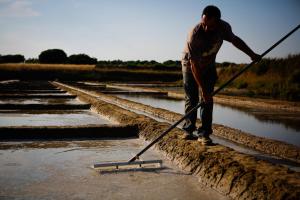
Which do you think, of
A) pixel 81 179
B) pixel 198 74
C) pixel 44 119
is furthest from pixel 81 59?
pixel 81 179

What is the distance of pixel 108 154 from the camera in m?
4.07

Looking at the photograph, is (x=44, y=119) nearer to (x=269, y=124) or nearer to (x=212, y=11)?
(x=269, y=124)

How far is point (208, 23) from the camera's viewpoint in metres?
3.30

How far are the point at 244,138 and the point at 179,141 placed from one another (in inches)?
45.2

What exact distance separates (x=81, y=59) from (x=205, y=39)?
58.5 metres

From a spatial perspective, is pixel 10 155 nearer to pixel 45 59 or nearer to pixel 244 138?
pixel 244 138

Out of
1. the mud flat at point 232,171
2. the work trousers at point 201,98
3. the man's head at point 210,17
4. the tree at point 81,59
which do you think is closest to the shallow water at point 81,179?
the mud flat at point 232,171

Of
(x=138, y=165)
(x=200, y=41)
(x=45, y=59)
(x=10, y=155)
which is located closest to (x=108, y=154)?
(x=138, y=165)

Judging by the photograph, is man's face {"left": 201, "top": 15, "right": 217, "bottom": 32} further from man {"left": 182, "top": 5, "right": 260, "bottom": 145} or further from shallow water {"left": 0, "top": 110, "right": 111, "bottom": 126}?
shallow water {"left": 0, "top": 110, "right": 111, "bottom": 126}

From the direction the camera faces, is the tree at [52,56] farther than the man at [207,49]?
Yes

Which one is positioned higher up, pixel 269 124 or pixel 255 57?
pixel 255 57

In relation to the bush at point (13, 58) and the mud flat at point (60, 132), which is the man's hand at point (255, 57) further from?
the bush at point (13, 58)

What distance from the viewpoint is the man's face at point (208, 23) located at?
3287 mm

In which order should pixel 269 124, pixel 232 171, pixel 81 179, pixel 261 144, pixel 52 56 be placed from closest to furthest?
pixel 232 171, pixel 81 179, pixel 261 144, pixel 269 124, pixel 52 56
